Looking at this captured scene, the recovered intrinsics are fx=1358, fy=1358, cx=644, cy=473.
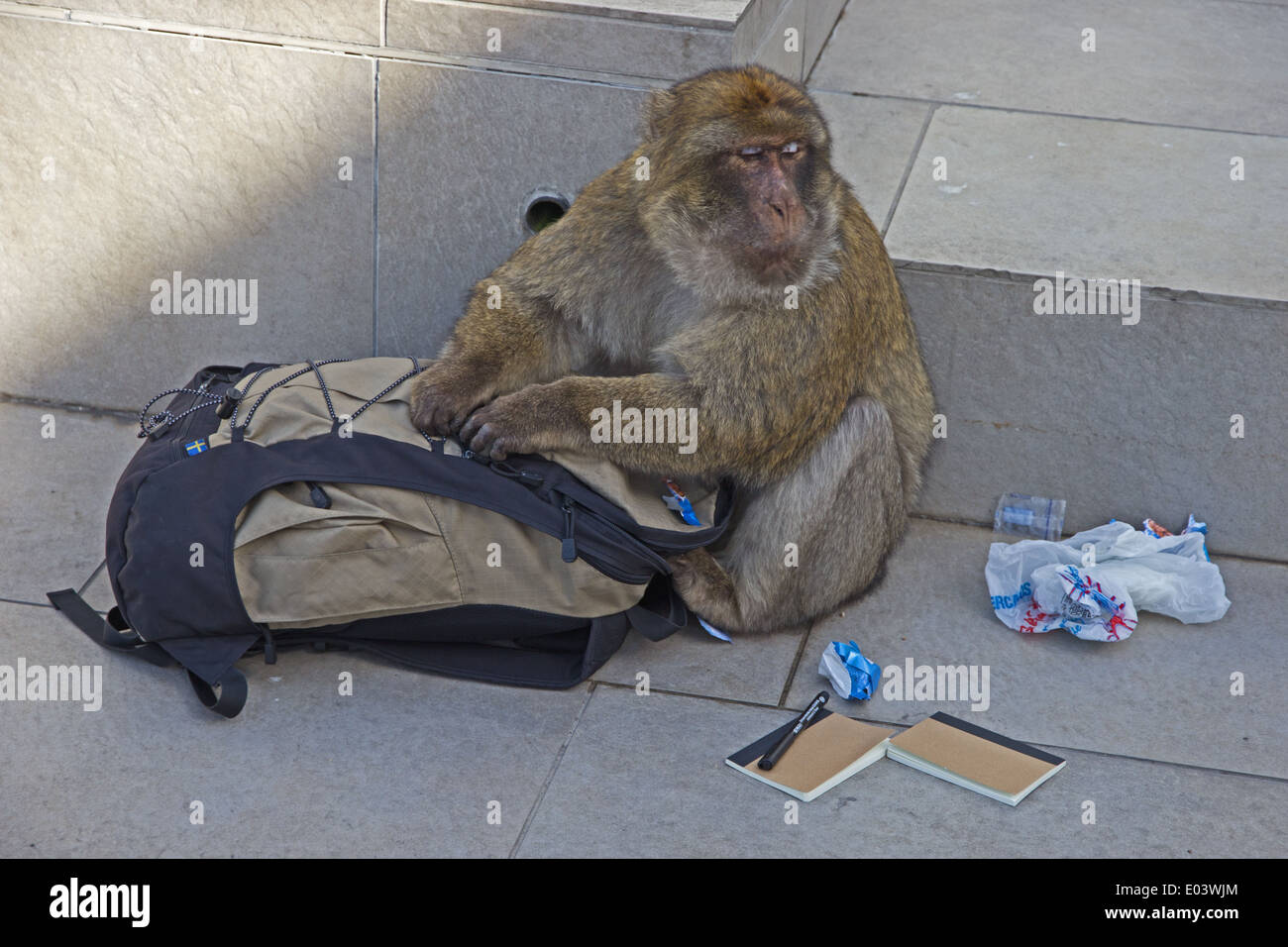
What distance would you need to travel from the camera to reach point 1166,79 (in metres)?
5.38

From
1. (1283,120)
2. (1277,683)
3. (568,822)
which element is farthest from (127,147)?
(1283,120)

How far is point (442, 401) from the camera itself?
350 cm

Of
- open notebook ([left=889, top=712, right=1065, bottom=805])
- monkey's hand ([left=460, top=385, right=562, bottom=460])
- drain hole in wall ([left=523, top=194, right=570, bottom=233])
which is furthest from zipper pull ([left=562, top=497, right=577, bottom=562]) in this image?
drain hole in wall ([left=523, top=194, right=570, bottom=233])

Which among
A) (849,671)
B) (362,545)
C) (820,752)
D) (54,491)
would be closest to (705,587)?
(849,671)

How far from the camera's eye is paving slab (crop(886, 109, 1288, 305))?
4086 millimetres

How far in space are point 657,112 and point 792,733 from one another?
158cm

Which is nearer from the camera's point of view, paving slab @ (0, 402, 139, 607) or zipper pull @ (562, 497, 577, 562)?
zipper pull @ (562, 497, 577, 562)

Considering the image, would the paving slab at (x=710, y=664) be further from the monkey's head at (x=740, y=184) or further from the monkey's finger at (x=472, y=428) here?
the monkey's head at (x=740, y=184)

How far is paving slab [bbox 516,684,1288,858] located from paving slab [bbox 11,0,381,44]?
2209 millimetres

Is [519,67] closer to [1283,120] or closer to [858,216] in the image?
[858,216]

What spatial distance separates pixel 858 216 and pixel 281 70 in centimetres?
185

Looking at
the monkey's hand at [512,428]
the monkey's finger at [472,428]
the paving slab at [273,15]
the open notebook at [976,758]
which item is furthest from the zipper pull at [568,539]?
the paving slab at [273,15]

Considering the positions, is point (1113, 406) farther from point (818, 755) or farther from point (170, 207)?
point (170, 207)

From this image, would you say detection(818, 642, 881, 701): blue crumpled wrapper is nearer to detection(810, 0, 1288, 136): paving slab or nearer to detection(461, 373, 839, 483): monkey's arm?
detection(461, 373, 839, 483): monkey's arm
